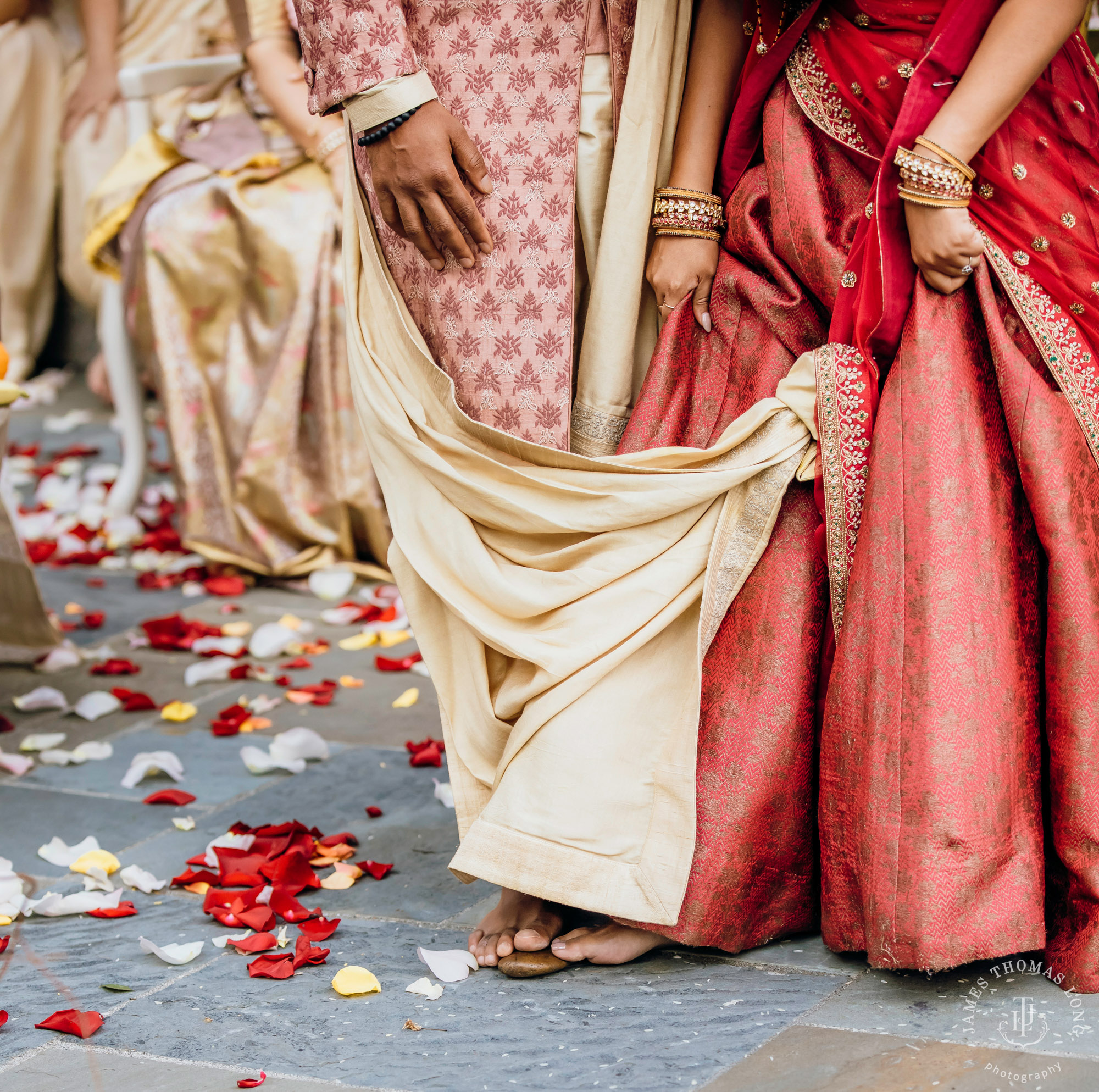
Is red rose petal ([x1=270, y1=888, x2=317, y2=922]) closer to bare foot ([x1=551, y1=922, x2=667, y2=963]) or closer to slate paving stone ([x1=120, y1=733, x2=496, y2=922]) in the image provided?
slate paving stone ([x1=120, y1=733, x2=496, y2=922])

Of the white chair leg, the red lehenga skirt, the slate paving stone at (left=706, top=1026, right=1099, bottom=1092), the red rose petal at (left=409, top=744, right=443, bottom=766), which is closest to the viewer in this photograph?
the slate paving stone at (left=706, top=1026, right=1099, bottom=1092)

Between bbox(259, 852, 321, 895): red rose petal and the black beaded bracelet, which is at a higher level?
the black beaded bracelet

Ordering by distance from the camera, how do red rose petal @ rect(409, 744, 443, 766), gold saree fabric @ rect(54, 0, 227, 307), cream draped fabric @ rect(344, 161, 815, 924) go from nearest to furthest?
cream draped fabric @ rect(344, 161, 815, 924), red rose petal @ rect(409, 744, 443, 766), gold saree fabric @ rect(54, 0, 227, 307)

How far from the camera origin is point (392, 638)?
321 cm

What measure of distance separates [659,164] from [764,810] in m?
→ 0.84

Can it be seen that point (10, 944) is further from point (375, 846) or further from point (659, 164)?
point (659, 164)

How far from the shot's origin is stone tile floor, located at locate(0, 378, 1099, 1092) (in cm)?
144

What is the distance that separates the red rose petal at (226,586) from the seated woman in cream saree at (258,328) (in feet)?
0.24

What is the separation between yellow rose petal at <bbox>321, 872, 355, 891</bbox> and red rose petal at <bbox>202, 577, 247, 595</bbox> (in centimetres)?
176

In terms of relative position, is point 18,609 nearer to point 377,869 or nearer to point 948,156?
point 377,869

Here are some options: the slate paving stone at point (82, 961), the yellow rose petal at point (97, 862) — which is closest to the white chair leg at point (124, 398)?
the yellow rose petal at point (97, 862)

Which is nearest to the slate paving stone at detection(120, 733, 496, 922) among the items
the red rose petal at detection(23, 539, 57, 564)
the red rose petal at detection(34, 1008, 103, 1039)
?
the red rose petal at detection(34, 1008, 103, 1039)

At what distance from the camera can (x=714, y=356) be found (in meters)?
1.83

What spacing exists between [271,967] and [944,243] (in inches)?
45.6
